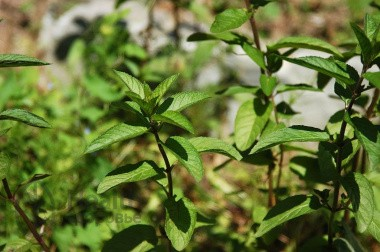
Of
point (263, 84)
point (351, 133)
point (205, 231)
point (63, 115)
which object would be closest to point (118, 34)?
point (63, 115)

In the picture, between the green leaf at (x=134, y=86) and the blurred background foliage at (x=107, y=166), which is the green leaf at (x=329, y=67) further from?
the blurred background foliage at (x=107, y=166)

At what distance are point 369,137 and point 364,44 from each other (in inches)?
9.5

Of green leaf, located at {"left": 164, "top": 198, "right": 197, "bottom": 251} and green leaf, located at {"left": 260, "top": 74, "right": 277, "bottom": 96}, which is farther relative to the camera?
green leaf, located at {"left": 260, "top": 74, "right": 277, "bottom": 96}

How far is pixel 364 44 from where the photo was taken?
52.1 inches

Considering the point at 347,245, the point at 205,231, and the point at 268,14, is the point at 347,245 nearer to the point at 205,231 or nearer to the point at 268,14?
the point at 205,231

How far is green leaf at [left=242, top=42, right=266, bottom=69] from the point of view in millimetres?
1667

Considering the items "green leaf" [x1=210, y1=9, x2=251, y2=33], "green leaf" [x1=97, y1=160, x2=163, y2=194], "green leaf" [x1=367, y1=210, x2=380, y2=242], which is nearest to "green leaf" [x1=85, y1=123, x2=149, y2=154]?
"green leaf" [x1=97, y1=160, x2=163, y2=194]

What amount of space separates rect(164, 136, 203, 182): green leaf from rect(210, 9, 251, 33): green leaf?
0.36 metres

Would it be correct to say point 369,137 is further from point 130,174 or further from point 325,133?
point 130,174

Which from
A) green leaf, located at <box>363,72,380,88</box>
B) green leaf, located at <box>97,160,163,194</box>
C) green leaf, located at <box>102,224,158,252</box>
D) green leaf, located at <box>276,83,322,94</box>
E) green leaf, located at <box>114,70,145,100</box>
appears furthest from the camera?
green leaf, located at <box>276,83,322,94</box>

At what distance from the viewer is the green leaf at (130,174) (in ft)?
4.52

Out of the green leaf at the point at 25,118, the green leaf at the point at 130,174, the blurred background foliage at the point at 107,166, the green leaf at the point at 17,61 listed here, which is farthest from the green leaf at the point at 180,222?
the green leaf at the point at 17,61

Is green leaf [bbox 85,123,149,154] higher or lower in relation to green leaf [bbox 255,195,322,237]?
higher

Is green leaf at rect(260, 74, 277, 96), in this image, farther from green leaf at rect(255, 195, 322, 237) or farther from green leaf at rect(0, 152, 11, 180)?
green leaf at rect(0, 152, 11, 180)
